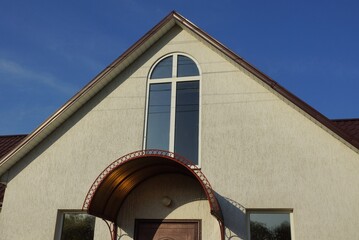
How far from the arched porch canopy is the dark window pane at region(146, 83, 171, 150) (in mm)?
812

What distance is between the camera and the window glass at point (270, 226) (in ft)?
29.7

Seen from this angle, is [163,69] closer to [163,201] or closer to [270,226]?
[163,201]

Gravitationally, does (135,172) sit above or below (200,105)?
below

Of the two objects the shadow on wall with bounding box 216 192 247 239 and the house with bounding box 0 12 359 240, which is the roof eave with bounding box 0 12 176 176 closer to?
the house with bounding box 0 12 359 240

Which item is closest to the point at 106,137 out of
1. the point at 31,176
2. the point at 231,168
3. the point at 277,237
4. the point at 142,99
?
the point at 142,99

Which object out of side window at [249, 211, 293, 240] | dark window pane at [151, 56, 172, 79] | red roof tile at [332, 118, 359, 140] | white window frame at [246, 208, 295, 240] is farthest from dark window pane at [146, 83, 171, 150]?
red roof tile at [332, 118, 359, 140]

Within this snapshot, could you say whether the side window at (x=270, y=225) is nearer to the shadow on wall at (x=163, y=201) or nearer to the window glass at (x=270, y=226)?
the window glass at (x=270, y=226)

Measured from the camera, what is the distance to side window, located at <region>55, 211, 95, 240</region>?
32.9 ft

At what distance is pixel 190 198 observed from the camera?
9664mm

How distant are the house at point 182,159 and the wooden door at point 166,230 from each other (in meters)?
0.02

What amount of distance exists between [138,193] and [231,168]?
89.6 inches

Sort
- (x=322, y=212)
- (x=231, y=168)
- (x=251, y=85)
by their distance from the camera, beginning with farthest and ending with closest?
(x=251, y=85)
(x=231, y=168)
(x=322, y=212)

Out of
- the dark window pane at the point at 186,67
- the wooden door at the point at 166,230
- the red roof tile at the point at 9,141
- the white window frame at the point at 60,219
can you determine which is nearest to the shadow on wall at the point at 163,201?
the wooden door at the point at 166,230

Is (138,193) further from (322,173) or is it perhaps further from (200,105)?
(322,173)
